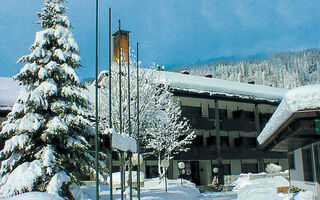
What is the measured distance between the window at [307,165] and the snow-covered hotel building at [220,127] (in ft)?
63.7

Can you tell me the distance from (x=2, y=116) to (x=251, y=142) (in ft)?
87.7

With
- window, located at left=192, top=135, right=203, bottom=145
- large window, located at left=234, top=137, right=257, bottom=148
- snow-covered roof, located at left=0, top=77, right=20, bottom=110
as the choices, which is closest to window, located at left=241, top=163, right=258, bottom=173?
large window, located at left=234, top=137, right=257, bottom=148

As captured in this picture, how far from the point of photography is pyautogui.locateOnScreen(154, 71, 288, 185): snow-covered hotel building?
1422 inches

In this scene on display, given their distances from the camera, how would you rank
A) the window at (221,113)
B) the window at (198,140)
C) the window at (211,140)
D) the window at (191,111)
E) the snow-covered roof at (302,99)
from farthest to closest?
the window at (221,113), the window at (211,140), the window at (198,140), the window at (191,111), the snow-covered roof at (302,99)

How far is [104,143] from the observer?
33.3 ft

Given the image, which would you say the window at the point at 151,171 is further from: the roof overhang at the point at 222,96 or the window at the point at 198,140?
the roof overhang at the point at 222,96

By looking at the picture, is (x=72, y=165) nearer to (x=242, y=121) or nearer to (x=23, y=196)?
(x=23, y=196)

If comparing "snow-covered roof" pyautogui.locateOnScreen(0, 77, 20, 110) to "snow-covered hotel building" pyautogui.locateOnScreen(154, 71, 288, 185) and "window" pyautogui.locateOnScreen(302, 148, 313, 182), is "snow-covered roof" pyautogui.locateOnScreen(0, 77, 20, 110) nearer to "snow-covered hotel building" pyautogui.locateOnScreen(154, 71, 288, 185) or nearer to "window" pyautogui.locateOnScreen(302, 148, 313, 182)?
"snow-covered hotel building" pyautogui.locateOnScreen(154, 71, 288, 185)

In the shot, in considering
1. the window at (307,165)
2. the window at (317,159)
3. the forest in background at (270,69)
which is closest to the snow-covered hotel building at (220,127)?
the window at (307,165)

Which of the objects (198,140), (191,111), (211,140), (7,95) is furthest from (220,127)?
(7,95)

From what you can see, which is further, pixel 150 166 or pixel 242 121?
pixel 242 121

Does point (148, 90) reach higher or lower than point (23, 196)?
higher

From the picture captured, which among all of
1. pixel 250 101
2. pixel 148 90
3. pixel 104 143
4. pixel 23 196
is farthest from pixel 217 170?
pixel 23 196

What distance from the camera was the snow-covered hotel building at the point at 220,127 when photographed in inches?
1422
